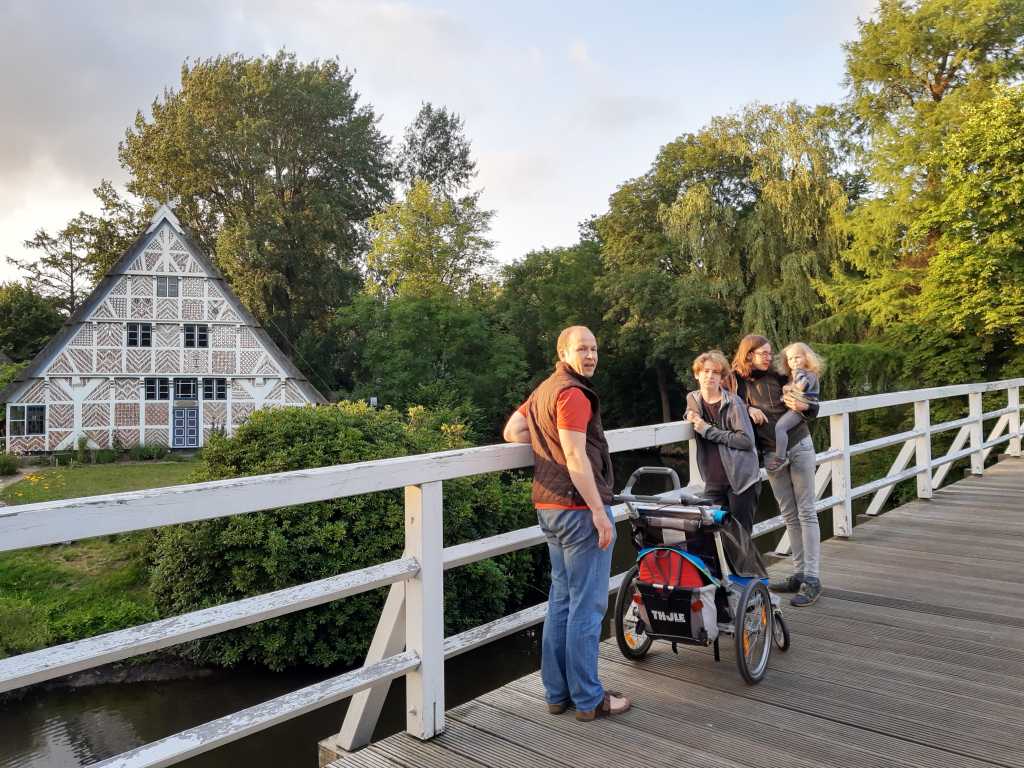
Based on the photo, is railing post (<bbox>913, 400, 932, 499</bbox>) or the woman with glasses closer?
the woman with glasses

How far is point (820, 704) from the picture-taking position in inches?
125

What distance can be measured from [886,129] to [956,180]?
330 cm

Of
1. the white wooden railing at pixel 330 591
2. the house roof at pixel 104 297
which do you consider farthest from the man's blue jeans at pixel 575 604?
the house roof at pixel 104 297

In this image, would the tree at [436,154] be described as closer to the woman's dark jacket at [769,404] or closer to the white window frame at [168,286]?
the white window frame at [168,286]

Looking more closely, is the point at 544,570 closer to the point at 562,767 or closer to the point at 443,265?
the point at 562,767

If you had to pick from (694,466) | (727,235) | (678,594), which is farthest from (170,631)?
(727,235)

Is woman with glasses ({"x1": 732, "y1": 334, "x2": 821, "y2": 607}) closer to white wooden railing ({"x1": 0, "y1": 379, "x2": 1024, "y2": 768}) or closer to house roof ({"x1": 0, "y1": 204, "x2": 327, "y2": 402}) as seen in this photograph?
white wooden railing ({"x1": 0, "y1": 379, "x2": 1024, "y2": 768})

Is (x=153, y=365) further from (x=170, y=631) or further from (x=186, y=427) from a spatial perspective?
(x=170, y=631)

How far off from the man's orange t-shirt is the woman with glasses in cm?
192

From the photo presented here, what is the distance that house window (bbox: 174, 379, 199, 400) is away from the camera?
28.4m

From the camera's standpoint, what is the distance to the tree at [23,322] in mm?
39750

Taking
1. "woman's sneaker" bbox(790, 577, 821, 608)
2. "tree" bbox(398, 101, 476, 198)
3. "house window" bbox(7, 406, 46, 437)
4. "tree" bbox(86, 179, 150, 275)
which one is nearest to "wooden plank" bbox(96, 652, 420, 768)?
"woman's sneaker" bbox(790, 577, 821, 608)

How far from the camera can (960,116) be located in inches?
794

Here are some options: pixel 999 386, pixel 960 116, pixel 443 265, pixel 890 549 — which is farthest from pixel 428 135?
pixel 890 549
